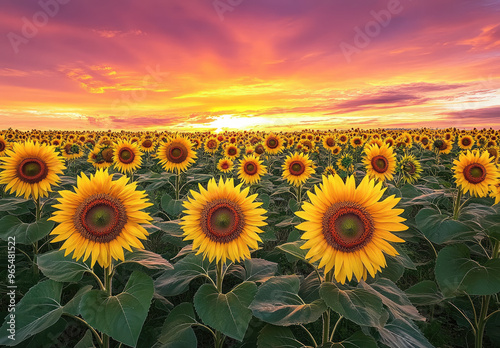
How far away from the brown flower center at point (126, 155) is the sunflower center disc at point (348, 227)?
24.6 feet

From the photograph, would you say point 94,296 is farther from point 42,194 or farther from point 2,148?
point 2,148

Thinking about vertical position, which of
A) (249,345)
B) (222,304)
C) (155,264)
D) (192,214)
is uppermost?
(192,214)

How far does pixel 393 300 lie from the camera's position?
243cm

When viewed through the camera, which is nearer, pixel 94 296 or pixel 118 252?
pixel 94 296

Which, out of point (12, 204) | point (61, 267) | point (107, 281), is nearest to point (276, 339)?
point (107, 281)

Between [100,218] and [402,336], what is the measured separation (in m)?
2.79

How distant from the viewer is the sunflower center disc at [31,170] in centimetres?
480

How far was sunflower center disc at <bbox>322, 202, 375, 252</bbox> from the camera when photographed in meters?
2.43

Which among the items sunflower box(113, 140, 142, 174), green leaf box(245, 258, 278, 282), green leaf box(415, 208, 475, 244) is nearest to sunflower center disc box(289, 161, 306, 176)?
green leaf box(415, 208, 475, 244)

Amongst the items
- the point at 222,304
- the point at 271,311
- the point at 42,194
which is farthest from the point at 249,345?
the point at 42,194

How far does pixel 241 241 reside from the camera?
3018 millimetres

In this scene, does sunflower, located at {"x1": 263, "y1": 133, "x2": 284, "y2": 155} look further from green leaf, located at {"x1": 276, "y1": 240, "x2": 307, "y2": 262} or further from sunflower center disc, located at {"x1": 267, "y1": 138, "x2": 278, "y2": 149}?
green leaf, located at {"x1": 276, "y1": 240, "x2": 307, "y2": 262}

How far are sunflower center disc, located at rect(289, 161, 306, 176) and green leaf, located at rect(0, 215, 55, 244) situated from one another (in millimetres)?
5570

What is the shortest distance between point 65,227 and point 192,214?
1.15 meters
